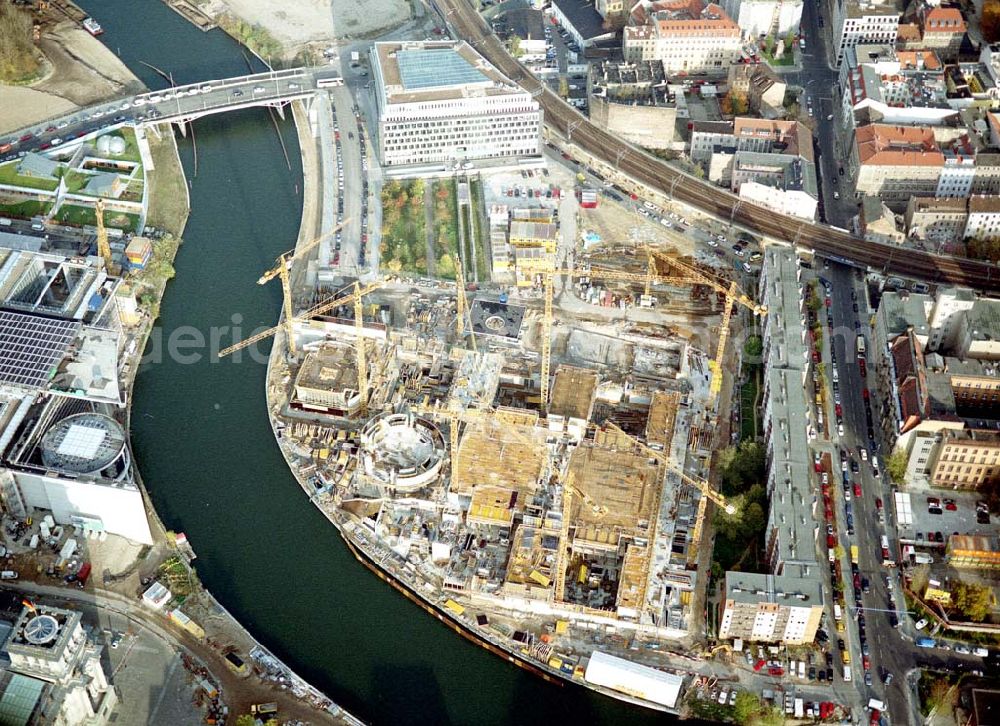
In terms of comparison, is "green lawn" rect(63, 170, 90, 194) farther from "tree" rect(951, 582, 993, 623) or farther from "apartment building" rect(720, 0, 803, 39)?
"tree" rect(951, 582, 993, 623)

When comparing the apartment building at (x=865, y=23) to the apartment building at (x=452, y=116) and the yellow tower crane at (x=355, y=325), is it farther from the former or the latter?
the yellow tower crane at (x=355, y=325)

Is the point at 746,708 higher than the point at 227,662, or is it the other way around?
the point at 227,662

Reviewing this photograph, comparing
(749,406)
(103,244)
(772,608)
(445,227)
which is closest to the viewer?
(772,608)

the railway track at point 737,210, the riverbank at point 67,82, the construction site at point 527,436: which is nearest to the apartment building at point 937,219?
the railway track at point 737,210

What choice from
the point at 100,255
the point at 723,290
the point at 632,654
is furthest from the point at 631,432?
the point at 100,255

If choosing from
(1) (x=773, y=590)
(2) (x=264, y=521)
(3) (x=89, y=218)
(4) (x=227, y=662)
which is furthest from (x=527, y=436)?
(3) (x=89, y=218)

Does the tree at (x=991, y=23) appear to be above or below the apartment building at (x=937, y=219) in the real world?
above

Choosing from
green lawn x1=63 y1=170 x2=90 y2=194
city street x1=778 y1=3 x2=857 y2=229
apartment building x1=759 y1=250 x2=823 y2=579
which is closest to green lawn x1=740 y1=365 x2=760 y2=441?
apartment building x1=759 y1=250 x2=823 y2=579

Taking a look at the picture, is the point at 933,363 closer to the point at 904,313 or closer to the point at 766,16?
the point at 904,313
